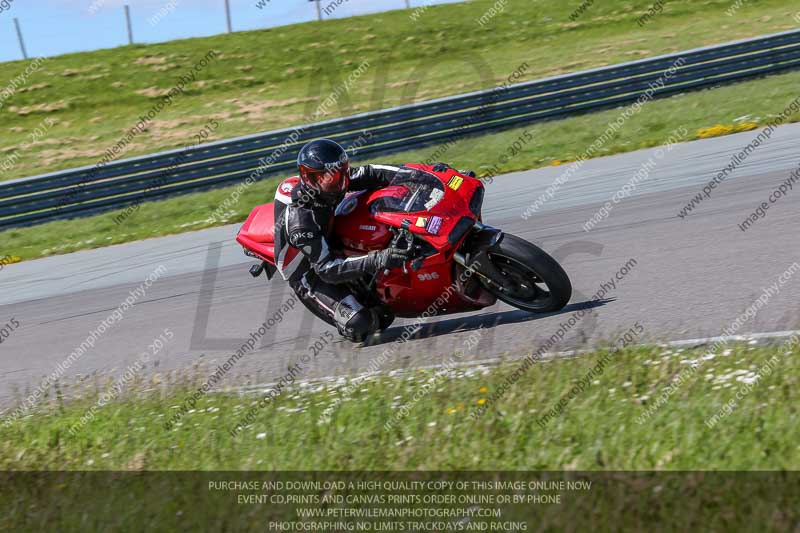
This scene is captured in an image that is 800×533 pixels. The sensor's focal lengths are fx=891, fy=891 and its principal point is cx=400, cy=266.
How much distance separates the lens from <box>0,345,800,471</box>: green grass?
4520 mm

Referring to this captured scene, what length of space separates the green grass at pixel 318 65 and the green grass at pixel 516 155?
24.8 feet

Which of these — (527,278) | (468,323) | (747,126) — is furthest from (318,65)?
(527,278)

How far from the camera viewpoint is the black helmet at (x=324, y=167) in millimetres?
6856

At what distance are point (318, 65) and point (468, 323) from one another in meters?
24.9

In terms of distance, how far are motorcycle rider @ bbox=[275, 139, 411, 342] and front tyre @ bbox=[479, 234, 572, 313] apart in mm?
744

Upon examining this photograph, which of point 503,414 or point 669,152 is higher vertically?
point 503,414

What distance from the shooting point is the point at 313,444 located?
560 cm

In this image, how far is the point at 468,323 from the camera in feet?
25.5

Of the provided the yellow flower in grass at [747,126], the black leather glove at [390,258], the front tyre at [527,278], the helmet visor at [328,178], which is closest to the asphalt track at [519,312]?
the front tyre at [527,278]

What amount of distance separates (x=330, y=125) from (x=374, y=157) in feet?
3.49

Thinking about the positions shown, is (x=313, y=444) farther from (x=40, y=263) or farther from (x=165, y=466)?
(x=40, y=263)

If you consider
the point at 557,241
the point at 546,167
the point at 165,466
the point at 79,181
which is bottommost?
the point at 79,181

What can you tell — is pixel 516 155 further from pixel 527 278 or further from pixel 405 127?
pixel 527 278

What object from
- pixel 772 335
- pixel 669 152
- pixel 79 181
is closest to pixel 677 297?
pixel 772 335
